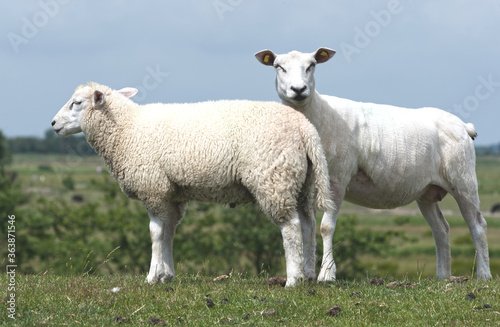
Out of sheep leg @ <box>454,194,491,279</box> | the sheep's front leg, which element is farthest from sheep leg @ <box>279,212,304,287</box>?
sheep leg @ <box>454,194,491,279</box>

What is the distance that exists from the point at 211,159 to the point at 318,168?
4.15ft

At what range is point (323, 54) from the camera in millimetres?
9219

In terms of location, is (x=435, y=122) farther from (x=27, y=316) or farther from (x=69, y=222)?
(x=69, y=222)

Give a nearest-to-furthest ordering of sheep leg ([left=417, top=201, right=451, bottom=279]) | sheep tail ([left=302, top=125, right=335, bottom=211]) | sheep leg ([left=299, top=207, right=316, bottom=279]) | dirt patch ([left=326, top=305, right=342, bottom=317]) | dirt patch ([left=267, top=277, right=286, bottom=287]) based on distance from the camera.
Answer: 1. dirt patch ([left=326, top=305, right=342, bottom=317])
2. sheep tail ([left=302, top=125, right=335, bottom=211])
3. dirt patch ([left=267, top=277, right=286, bottom=287])
4. sheep leg ([left=299, top=207, right=316, bottom=279])
5. sheep leg ([left=417, top=201, right=451, bottom=279])

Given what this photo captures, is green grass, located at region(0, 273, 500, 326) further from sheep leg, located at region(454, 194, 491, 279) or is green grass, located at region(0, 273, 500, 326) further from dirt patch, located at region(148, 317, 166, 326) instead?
sheep leg, located at region(454, 194, 491, 279)

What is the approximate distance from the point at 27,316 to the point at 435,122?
674cm

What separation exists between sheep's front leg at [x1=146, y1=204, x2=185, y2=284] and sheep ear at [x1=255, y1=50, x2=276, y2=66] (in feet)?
7.68

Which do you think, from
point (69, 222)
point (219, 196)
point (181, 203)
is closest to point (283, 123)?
point (219, 196)

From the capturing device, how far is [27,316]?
6.59m

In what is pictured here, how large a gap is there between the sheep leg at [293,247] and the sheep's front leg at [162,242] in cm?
155

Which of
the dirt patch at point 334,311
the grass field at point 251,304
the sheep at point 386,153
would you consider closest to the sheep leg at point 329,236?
the sheep at point 386,153

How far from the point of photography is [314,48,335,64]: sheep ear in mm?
9172

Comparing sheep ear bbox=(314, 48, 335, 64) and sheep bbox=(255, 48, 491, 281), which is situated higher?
sheep ear bbox=(314, 48, 335, 64)

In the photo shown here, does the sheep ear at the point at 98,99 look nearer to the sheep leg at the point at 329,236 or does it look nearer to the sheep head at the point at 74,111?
the sheep head at the point at 74,111
